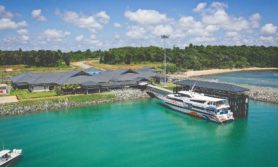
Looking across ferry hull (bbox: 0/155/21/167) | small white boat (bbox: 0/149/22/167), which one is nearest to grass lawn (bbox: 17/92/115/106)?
small white boat (bbox: 0/149/22/167)

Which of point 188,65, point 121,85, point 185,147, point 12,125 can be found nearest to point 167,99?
point 121,85

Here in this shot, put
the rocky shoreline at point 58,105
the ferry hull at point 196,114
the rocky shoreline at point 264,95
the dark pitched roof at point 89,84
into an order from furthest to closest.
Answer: the dark pitched roof at point 89,84 < the rocky shoreline at point 264,95 < the rocky shoreline at point 58,105 < the ferry hull at point 196,114

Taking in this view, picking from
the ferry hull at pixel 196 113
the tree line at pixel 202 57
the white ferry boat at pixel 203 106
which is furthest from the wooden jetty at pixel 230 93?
the tree line at pixel 202 57

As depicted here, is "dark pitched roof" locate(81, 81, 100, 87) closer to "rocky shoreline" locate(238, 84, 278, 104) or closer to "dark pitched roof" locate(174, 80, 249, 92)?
"dark pitched roof" locate(174, 80, 249, 92)

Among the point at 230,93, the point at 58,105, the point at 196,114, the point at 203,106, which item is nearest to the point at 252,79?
the point at 230,93

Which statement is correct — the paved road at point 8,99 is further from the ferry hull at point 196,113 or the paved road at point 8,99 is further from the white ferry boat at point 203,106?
the white ferry boat at point 203,106

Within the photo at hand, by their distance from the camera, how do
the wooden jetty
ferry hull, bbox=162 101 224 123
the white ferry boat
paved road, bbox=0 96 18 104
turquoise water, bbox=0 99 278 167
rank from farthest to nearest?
paved road, bbox=0 96 18 104 < the wooden jetty < ferry hull, bbox=162 101 224 123 < the white ferry boat < turquoise water, bbox=0 99 278 167

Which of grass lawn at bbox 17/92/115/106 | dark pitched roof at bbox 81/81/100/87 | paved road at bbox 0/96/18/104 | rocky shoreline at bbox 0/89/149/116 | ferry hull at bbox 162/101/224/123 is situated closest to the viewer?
ferry hull at bbox 162/101/224/123

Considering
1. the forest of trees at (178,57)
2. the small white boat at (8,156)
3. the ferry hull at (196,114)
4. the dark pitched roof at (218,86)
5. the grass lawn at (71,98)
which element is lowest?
the small white boat at (8,156)
